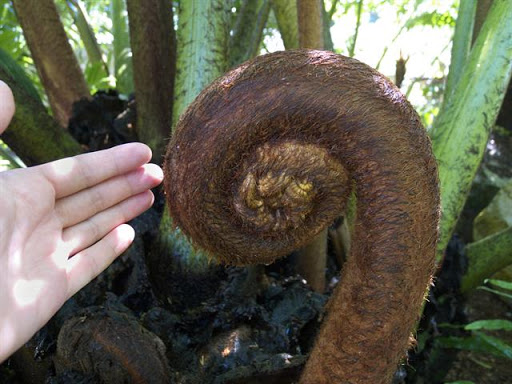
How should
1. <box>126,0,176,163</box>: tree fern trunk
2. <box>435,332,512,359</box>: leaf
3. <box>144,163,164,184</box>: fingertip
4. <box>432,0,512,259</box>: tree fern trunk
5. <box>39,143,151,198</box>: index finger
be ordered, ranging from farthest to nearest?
<box>126,0,176,163</box>: tree fern trunk < <box>435,332,512,359</box>: leaf < <box>432,0,512,259</box>: tree fern trunk < <box>144,163,164,184</box>: fingertip < <box>39,143,151,198</box>: index finger

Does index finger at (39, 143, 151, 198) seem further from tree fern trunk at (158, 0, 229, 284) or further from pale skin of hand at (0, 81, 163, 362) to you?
tree fern trunk at (158, 0, 229, 284)

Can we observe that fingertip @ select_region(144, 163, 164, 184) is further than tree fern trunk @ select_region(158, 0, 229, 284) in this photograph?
No

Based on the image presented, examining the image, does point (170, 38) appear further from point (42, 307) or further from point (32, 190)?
point (42, 307)

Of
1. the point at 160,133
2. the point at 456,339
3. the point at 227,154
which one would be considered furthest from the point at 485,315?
the point at 227,154

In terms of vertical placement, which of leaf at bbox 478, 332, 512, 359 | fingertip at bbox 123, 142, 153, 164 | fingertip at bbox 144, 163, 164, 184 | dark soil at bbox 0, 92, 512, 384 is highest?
fingertip at bbox 123, 142, 153, 164

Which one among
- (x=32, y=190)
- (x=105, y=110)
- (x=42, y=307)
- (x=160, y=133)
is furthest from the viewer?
(x=105, y=110)

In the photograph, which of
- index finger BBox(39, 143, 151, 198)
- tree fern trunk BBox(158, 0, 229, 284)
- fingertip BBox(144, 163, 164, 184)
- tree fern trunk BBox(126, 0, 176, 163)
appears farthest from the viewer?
tree fern trunk BBox(126, 0, 176, 163)

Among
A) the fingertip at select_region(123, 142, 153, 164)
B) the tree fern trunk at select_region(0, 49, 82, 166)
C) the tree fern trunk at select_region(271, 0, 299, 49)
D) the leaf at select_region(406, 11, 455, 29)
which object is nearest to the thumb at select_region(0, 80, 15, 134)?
the fingertip at select_region(123, 142, 153, 164)
